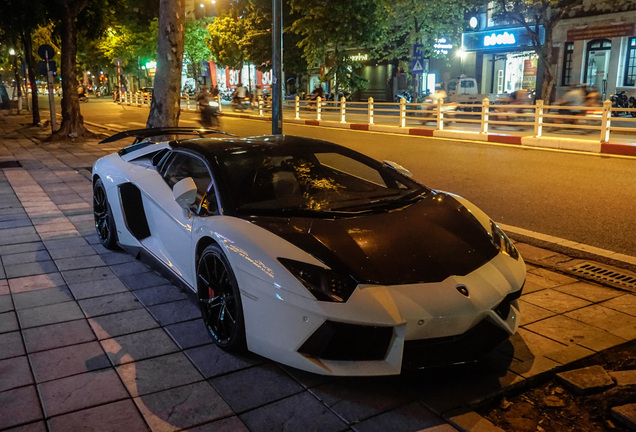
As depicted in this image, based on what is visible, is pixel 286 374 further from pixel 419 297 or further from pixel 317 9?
pixel 317 9

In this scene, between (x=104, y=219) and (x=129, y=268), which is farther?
(x=104, y=219)

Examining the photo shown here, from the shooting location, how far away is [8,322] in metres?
4.23

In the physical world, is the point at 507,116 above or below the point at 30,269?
above

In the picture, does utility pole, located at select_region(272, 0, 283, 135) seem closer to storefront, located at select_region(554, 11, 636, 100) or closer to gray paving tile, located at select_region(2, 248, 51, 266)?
gray paving tile, located at select_region(2, 248, 51, 266)

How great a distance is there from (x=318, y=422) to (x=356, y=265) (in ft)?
2.75

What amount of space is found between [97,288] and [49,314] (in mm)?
591

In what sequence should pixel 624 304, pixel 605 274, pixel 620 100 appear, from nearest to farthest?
pixel 624 304 → pixel 605 274 → pixel 620 100

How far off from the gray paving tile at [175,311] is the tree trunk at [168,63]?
27.2 ft

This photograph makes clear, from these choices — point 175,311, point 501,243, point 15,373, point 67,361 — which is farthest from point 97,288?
point 501,243

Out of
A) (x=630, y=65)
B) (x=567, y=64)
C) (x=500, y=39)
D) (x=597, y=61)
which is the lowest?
(x=630, y=65)

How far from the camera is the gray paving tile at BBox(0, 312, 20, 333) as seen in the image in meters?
4.11

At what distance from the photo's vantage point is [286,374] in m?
3.46

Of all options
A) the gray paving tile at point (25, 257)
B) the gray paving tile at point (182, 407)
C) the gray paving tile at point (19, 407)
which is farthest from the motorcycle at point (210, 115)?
the gray paving tile at point (182, 407)

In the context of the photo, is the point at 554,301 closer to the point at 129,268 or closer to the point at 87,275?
the point at 129,268
